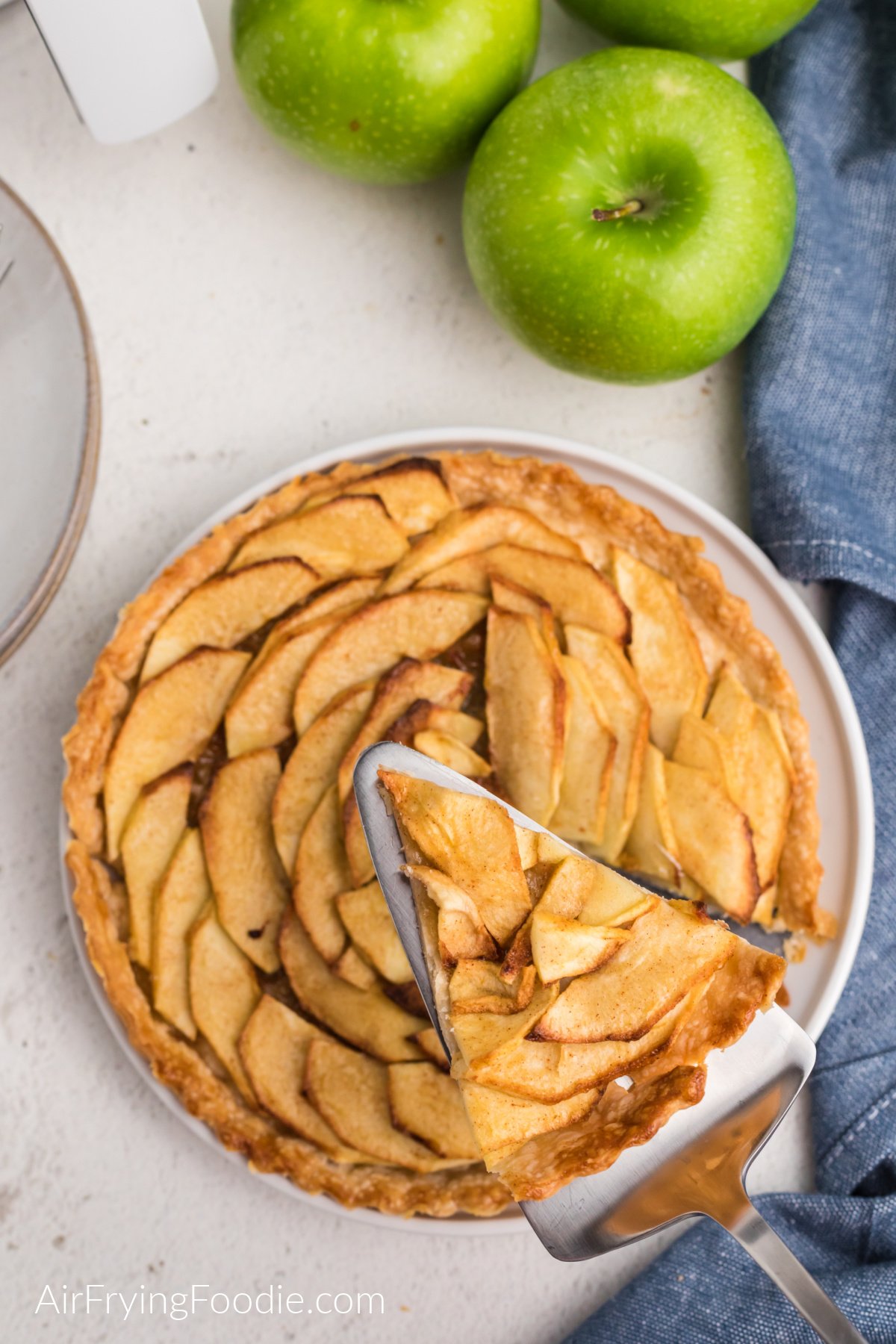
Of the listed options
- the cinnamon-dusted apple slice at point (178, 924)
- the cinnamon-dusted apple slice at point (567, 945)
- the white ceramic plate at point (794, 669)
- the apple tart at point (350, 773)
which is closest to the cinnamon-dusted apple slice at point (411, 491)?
the apple tart at point (350, 773)

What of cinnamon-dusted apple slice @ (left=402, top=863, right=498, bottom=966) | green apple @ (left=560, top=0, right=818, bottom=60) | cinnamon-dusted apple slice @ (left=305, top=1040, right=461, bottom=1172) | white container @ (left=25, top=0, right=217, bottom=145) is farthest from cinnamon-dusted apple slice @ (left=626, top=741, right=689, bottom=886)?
white container @ (left=25, top=0, right=217, bottom=145)

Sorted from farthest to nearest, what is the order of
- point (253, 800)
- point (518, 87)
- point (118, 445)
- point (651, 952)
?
point (118, 445) < point (518, 87) < point (253, 800) < point (651, 952)

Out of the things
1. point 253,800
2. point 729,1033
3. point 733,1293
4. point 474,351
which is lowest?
point 733,1293

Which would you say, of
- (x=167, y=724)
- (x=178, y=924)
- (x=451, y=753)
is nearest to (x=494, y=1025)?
(x=451, y=753)

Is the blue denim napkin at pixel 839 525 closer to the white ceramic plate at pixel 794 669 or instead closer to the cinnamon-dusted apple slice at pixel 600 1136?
the white ceramic plate at pixel 794 669

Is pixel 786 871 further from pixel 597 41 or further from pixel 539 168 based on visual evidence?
pixel 597 41

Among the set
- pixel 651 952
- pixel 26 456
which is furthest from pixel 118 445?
pixel 651 952

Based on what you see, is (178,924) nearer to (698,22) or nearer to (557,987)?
(557,987)
